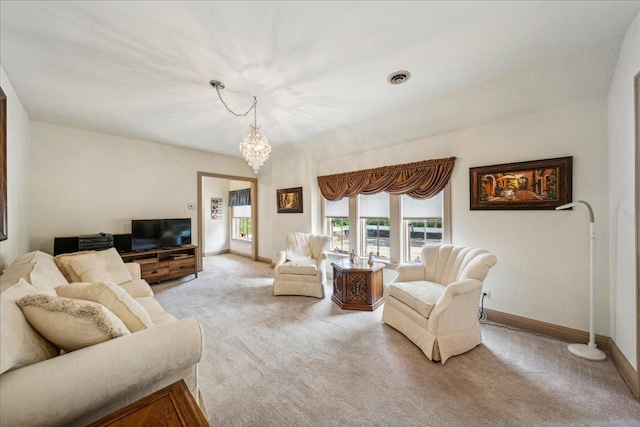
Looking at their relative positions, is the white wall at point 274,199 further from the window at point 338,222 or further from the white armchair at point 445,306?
the white armchair at point 445,306

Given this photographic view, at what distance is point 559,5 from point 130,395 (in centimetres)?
343

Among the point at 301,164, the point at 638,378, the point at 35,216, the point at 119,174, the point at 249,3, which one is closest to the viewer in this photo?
the point at 249,3

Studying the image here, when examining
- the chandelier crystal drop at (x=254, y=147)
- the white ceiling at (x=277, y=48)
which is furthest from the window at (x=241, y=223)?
the chandelier crystal drop at (x=254, y=147)

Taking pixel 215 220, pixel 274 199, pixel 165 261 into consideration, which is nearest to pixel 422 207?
pixel 274 199

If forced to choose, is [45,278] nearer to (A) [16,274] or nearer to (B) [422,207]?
(A) [16,274]

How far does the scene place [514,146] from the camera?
2787 millimetres

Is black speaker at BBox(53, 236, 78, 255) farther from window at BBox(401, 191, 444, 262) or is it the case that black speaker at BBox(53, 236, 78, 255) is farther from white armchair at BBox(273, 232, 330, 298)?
window at BBox(401, 191, 444, 262)

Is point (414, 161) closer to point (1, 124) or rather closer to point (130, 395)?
point (130, 395)

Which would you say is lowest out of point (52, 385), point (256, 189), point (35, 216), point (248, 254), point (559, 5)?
point (248, 254)

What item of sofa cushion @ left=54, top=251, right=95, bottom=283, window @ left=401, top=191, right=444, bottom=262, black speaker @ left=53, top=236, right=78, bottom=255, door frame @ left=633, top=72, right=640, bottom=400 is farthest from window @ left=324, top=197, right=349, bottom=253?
black speaker @ left=53, top=236, right=78, bottom=255

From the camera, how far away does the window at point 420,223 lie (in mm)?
3531

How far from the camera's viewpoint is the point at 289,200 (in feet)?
17.8

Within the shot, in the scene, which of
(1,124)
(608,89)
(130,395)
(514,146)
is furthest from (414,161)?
(1,124)

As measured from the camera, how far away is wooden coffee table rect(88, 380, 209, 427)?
833mm
